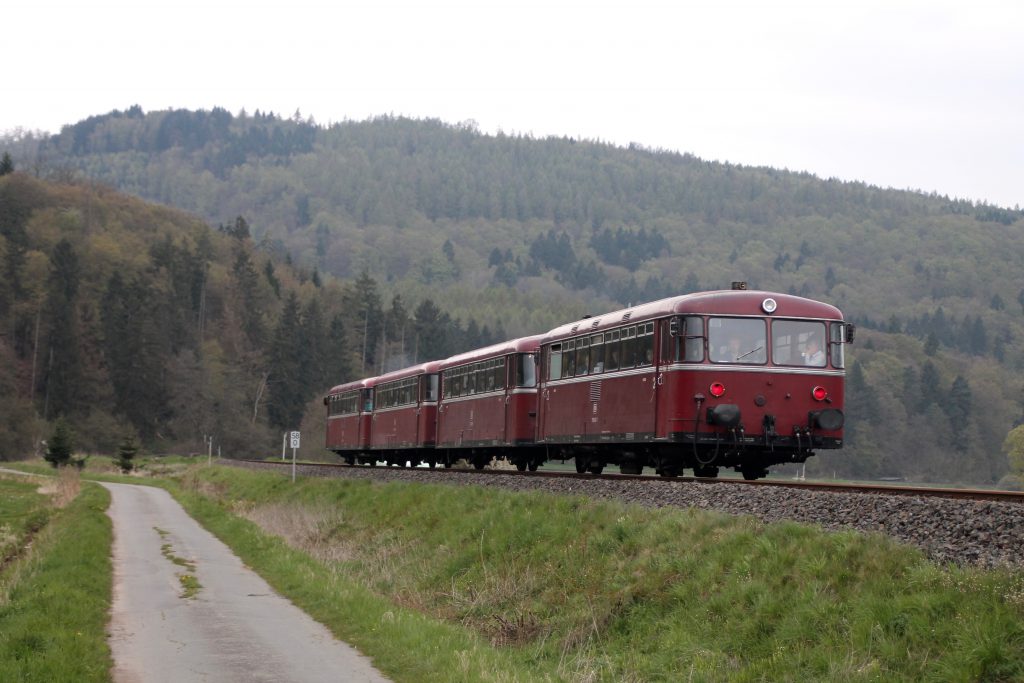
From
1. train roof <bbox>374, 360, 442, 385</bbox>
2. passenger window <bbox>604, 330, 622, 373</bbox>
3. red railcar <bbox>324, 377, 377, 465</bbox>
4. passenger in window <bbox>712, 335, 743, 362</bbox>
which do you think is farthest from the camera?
red railcar <bbox>324, 377, 377, 465</bbox>

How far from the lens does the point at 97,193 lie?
17362cm

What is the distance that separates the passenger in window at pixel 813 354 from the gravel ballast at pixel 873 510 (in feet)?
12.5

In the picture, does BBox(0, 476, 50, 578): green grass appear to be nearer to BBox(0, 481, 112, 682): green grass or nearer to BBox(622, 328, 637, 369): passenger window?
Result: BBox(0, 481, 112, 682): green grass

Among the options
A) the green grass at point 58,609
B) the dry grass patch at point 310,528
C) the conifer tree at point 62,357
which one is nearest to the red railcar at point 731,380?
the dry grass patch at point 310,528

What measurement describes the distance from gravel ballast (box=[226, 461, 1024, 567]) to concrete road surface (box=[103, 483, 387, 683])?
5326mm

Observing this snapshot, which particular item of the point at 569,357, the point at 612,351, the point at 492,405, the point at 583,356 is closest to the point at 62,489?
the point at 492,405

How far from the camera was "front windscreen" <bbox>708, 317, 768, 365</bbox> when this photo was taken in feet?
74.3

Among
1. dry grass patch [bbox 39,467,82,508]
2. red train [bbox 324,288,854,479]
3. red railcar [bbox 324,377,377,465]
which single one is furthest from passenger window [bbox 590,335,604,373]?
dry grass patch [bbox 39,467,82,508]

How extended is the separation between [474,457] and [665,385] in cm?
1695

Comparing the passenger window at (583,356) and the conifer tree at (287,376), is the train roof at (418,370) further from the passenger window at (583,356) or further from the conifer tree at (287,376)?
the conifer tree at (287,376)

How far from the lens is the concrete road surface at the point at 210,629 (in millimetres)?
14453

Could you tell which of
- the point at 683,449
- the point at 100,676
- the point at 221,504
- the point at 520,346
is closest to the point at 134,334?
the point at 221,504

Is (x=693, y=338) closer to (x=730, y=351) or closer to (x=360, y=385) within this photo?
(x=730, y=351)

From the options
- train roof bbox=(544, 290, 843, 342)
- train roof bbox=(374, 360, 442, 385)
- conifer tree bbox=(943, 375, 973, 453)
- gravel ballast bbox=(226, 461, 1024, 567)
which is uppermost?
conifer tree bbox=(943, 375, 973, 453)
